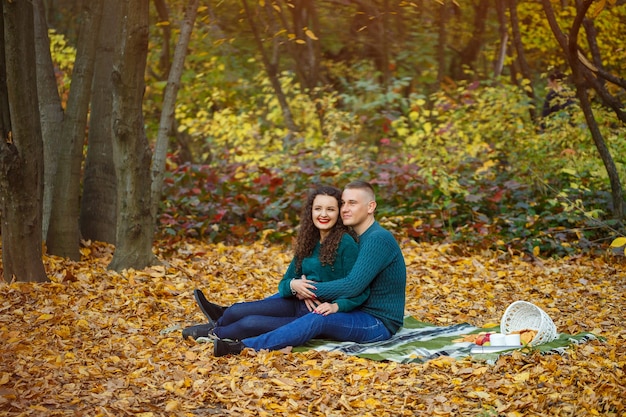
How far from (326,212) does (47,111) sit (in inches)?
147

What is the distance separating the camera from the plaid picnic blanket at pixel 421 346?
185 inches

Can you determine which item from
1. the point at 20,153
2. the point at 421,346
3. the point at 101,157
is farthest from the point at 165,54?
the point at 421,346

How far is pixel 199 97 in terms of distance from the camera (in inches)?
587

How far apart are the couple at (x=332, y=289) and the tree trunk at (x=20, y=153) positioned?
1814 millimetres

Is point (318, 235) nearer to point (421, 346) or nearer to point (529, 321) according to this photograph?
point (421, 346)

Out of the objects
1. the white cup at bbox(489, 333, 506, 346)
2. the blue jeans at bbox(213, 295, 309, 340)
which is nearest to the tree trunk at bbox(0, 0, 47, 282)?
the blue jeans at bbox(213, 295, 309, 340)

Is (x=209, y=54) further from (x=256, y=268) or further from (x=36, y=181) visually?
(x=36, y=181)

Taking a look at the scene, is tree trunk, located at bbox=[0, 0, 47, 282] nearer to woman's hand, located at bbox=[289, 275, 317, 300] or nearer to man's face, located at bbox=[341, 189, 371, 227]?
woman's hand, located at bbox=[289, 275, 317, 300]

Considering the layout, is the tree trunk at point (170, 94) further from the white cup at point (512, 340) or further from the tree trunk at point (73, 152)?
the white cup at point (512, 340)

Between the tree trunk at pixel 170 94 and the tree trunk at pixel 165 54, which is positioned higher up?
the tree trunk at pixel 165 54

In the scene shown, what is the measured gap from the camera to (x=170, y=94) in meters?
7.91

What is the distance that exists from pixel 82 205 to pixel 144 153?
1.69 m

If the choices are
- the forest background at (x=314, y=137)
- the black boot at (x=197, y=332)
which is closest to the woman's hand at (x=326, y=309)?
the black boot at (x=197, y=332)

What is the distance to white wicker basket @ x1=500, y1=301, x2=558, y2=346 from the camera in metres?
4.79
